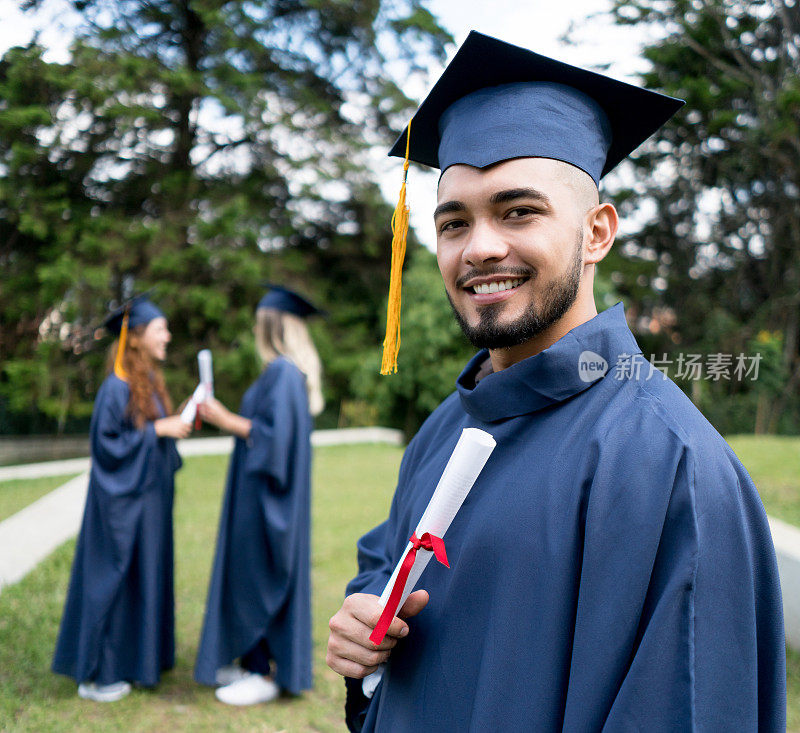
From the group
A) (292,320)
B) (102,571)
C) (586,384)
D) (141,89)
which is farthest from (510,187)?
(141,89)

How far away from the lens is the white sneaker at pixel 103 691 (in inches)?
157

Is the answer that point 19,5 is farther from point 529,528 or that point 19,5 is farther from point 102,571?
point 529,528

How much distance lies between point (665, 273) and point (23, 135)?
16.8 metres

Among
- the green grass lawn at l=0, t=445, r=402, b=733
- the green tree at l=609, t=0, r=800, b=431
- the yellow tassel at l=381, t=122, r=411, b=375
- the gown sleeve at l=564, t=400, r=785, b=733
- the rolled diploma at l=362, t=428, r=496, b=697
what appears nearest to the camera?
the gown sleeve at l=564, t=400, r=785, b=733

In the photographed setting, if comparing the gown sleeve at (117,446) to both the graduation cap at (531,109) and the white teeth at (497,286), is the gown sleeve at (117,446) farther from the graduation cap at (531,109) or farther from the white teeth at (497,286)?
the white teeth at (497,286)

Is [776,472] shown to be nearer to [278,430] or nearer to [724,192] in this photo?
[278,430]

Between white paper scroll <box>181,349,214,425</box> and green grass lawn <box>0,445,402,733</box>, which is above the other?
white paper scroll <box>181,349,214,425</box>

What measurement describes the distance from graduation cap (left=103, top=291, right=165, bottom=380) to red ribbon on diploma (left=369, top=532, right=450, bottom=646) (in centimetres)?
346

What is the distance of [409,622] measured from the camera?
136 centimetres

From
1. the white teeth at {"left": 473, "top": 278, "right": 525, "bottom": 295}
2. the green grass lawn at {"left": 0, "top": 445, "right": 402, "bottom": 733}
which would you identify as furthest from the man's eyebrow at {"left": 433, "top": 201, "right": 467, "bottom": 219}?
the green grass lawn at {"left": 0, "top": 445, "right": 402, "bottom": 733}

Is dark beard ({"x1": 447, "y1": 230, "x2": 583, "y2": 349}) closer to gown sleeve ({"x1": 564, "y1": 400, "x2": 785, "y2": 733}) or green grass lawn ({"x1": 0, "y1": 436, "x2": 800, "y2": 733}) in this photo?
gown sleeve ({"x1": 564, "y1": 400, "x2": 785, "y2": 733})

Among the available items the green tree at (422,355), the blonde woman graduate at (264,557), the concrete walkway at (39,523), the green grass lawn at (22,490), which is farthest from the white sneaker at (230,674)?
the green tree at (422,355)

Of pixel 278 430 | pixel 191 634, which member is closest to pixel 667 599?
pixel 278 430

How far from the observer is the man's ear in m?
1.43
